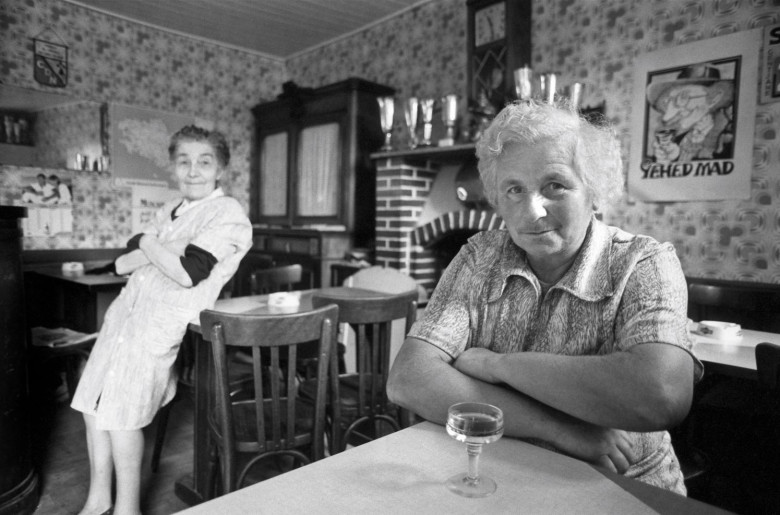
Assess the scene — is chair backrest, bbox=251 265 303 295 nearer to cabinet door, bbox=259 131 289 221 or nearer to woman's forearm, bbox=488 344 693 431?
cabinet door, bbox=259 131 289 221

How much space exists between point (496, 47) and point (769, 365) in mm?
2828

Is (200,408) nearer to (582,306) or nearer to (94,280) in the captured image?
(582,306)

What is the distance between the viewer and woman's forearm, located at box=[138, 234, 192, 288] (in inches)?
80.4

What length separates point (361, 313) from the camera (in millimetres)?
1931

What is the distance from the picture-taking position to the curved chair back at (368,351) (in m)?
1.93

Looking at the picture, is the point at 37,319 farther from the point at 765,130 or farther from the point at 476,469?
the point at 765,130

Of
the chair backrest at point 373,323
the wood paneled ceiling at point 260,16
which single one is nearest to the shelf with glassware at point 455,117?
the wood paneled ceiling at point 260,16

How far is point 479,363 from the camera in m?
1.12

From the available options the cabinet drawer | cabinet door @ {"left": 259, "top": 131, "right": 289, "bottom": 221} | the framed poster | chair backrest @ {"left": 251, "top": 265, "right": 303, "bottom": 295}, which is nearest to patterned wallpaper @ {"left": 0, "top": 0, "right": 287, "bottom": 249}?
cabinet door @ {"left": 259, "top": 131, "right": 289, "bottom": 221}

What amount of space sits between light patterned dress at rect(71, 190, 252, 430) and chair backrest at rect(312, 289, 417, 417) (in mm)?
455

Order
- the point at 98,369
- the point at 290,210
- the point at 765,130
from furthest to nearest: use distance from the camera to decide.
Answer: the point at 290,210 → the point at 765,130 → the point at 98,369

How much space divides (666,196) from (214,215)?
7.97 ft

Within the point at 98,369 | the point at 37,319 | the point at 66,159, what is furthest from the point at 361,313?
the point at 66,159

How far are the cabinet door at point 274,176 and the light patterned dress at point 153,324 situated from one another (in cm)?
309
